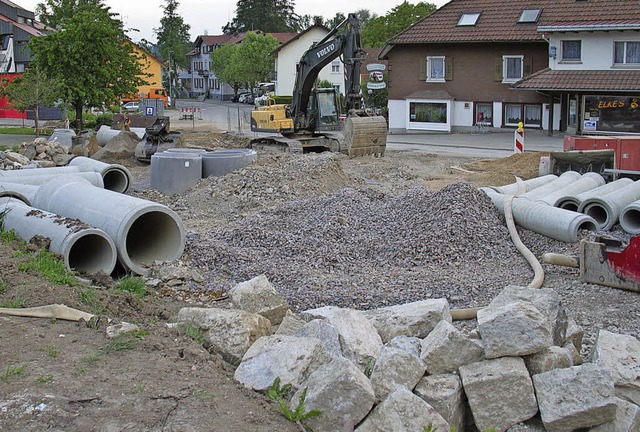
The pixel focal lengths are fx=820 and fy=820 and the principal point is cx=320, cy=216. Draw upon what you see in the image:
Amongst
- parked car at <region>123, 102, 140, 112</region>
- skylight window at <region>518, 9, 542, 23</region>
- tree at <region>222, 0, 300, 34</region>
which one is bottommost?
parked car at <region>123, 102, 140, 112</region>

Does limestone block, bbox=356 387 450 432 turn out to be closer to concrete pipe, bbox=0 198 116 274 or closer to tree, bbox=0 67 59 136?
concrete pipe, bbox=0 198 116 274

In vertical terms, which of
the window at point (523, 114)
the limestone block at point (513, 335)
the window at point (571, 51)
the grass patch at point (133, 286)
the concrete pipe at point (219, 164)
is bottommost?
the grass patch at point (133, 286)

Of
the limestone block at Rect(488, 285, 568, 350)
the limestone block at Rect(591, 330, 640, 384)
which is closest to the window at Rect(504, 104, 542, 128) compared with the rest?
the limestone block at Rect(488, 285, 568, 350)

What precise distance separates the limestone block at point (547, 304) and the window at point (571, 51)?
103 feet

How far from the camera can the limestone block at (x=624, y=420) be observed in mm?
5965

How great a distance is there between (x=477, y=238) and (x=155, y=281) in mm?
5067

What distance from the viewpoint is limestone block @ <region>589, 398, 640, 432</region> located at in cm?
596

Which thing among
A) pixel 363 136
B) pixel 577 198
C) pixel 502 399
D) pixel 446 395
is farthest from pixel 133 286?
pixel 363 136

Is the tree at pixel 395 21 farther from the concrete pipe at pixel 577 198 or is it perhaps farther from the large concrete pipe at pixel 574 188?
the concrete pipe at pixel 577 198

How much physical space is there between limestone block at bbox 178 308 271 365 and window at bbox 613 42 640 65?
31930mm

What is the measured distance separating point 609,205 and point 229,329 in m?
8.85

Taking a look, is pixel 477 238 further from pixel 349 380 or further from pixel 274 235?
pixel 349 380

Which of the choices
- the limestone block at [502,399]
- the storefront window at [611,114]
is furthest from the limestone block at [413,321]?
the storefront window at [611,114]

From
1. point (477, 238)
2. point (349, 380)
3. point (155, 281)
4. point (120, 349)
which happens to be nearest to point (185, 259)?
point (155, 281)
